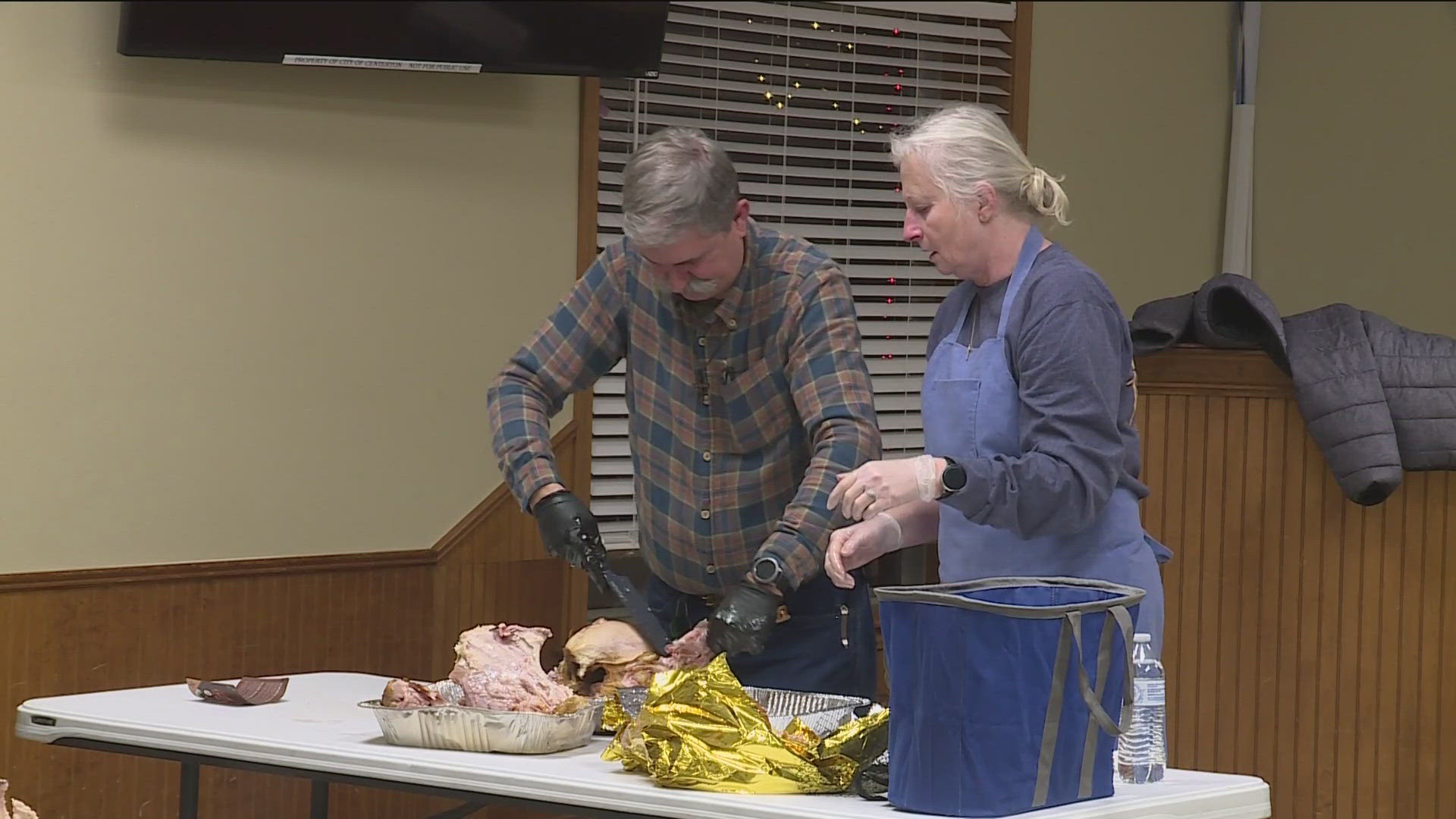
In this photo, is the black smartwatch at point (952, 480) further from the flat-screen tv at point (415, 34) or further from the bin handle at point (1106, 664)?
the flat-screen tv at point (415, 34)

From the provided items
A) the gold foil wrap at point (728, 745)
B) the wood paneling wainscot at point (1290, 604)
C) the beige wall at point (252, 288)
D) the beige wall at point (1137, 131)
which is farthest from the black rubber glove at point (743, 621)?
the beige wall at point (1137, 131)

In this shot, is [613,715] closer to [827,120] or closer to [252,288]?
[252,288]

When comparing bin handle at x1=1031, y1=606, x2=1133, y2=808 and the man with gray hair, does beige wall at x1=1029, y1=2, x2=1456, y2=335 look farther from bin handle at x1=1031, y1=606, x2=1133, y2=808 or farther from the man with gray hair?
bin handle at x1=1031, y1=606, x2=1133, y2=808

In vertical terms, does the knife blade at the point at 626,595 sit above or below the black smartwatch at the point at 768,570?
below

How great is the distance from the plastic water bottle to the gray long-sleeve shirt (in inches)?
8.7

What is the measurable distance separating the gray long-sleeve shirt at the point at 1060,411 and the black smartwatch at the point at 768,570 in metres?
0.37

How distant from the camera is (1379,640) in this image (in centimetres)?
374

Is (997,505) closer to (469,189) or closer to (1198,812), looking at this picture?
(1198,812)

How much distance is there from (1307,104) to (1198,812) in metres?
3.51

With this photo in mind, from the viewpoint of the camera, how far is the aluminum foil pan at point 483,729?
8.21 ft

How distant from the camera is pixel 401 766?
8.02 feet

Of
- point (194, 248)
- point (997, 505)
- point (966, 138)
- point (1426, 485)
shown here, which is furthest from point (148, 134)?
point (1426, 485)

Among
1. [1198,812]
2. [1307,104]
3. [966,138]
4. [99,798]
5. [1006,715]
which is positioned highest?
[1307,104]

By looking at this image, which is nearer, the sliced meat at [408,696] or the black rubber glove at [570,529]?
the sliced meat at [408,696]
